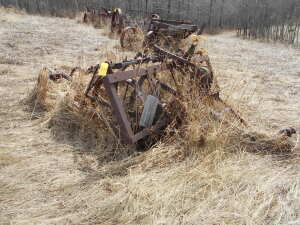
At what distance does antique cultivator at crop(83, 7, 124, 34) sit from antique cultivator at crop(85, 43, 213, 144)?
6787 millimetres

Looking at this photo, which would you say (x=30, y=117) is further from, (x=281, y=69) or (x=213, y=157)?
(x=281, y=69)

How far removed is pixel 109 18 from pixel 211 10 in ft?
30.0

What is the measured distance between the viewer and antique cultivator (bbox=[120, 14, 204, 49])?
714cm

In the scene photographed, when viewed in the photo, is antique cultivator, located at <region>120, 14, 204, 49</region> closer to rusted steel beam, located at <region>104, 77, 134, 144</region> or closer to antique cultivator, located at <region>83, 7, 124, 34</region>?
antique cultivator, located at <region>83, 7, 124, 34</region>

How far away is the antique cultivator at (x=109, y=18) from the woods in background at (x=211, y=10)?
1.90m

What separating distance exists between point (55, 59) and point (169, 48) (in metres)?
2.84

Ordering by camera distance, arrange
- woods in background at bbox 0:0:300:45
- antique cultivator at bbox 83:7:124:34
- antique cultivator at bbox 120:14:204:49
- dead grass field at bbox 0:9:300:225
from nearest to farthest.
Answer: dead grass field at bbox 0:9:300:225
antique cultivator at bbox 120:14:204:49
antique cultivator at bbox 83:7:124:34
woods in background at bbox 0:0:300:45

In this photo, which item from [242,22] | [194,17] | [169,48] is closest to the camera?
[169,48]

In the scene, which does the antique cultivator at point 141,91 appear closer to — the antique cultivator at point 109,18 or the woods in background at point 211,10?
the antique cultivator at point 109,18

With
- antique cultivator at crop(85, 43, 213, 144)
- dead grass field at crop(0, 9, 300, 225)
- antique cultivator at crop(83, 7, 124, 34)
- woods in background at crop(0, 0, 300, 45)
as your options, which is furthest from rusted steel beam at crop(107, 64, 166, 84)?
woods in background at crop(0, 0, 300, 45)

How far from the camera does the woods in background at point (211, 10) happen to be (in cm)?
1408

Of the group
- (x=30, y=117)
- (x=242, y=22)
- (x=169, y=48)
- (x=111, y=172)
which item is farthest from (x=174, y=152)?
(x=242, y=22)

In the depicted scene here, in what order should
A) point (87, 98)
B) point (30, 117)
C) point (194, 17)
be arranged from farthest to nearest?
point (194, 17) < point (30, 117) < point (87, 98)

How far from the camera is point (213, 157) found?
2736 millimetres
